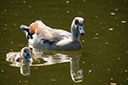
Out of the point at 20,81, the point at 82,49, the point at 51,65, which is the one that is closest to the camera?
the point at 20,81

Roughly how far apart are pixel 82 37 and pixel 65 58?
174cm

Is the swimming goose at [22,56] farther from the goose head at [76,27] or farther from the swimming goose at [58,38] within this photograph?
the goose head at [76,27]

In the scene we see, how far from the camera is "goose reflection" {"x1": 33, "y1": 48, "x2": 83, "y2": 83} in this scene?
38.6ft

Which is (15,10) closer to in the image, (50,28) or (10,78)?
(50,28)

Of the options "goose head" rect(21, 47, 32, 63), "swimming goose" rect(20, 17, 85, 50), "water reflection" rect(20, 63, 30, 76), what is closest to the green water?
"water reflection" rect(20, 63, 30, 76)

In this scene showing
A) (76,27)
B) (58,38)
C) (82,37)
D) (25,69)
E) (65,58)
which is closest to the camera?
(25,69)

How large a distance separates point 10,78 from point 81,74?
1595mm

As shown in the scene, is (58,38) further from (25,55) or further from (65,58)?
(25,55)

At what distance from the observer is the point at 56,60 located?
1260 cm

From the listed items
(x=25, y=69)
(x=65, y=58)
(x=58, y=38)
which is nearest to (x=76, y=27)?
(x=58, y=38)

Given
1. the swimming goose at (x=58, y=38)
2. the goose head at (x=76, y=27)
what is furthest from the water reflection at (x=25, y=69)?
the goose head at (x=76, y=27)

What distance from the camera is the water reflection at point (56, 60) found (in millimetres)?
11762

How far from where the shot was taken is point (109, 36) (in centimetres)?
1407

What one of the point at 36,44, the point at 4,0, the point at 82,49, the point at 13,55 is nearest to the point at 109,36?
the point at 82,49
